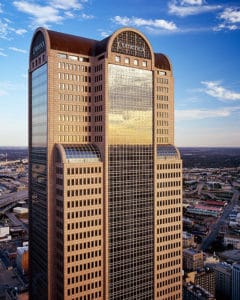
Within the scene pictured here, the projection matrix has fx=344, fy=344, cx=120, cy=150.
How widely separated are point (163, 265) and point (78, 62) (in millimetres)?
64541

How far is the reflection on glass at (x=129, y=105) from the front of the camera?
95.0 meters

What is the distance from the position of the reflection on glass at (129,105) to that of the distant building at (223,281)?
102549mm

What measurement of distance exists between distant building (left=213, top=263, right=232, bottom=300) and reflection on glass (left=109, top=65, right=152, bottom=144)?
102549mm

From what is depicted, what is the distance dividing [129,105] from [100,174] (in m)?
21.6

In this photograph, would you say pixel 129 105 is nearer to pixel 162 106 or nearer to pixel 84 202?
pixel 162 106

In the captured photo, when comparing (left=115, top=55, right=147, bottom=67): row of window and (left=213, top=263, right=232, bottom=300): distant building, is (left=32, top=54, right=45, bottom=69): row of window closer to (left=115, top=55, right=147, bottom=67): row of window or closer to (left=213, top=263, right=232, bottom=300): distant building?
(left=115, top=55, right=147, bottom=67): row of window

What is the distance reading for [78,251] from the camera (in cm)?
8775

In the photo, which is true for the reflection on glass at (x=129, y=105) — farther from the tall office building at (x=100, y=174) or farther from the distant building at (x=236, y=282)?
the distant building at (x=236, y=282)

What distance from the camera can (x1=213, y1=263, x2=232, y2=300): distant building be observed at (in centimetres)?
16838

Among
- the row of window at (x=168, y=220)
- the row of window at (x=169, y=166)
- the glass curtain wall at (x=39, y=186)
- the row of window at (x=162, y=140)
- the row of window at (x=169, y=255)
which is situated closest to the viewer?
the glass curtain wall at (x=39, y=186)

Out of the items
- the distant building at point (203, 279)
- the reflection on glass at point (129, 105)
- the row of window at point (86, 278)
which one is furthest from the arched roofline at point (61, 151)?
the distant building at point (203, 279)

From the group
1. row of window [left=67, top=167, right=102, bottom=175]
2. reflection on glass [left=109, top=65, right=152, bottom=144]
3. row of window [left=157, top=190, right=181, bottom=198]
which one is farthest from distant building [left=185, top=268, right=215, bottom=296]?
row of window [left=67, top=167, right=102, bottom=175]

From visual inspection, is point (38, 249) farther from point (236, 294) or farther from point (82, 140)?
point (236, 294)

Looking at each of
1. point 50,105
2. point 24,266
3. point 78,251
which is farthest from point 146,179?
point 24,266
